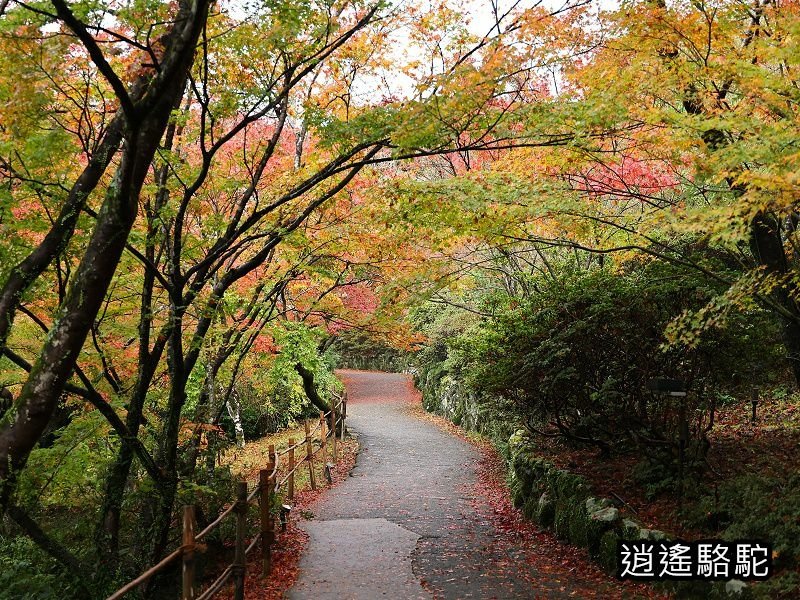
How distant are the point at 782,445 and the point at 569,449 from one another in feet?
12.1


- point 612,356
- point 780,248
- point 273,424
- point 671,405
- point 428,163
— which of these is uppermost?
point 428,163

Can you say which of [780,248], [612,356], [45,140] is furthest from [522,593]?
[45,140]

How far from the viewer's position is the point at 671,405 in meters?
8.49

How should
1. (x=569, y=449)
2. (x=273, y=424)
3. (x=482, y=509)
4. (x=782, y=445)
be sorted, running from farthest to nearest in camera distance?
(x=273, y=424) < (x=482, y=509) < (x=569, y=449) < (x=782, y=445)

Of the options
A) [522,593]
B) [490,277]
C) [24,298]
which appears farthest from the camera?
[490,277]

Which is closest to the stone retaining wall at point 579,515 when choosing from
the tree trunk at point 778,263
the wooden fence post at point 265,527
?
the tree trunk at point 778,263

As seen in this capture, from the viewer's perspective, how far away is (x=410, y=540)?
9.32m

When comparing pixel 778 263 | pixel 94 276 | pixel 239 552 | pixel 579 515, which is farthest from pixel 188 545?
pixel 778 263

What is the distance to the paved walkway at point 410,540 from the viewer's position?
7.09 m

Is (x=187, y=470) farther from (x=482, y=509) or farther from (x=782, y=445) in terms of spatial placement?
(x=782, y=445)

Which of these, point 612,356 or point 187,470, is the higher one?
point 612,356

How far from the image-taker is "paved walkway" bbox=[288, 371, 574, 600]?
23.3 ft

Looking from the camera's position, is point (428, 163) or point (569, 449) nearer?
point (569, 449)

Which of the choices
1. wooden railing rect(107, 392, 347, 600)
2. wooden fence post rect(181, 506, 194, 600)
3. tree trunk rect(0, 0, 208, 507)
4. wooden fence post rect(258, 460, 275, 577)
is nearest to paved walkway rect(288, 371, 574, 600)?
wooden fence post rect(258, 460, 275, 577)
